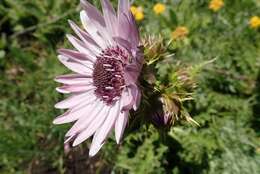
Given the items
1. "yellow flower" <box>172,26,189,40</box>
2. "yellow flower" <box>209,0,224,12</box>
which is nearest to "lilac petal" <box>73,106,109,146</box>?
"yellow flower" <box>172,26,189,40</box>

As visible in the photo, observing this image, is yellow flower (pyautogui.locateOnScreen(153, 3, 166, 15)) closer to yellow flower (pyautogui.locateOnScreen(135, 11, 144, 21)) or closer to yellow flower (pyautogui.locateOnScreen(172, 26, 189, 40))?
yellow flower (pyautogui.locateOnScreen(135, 11, 144, 21))

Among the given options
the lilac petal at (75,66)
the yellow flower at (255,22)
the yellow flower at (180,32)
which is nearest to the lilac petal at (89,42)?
the lilac petal at (75,66)

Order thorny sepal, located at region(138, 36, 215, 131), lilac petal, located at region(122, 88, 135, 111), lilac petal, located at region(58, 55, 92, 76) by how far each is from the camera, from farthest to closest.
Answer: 1. lilac petal, located at region(58, 55, 92, 76)
2. thorny sepal, located at region(138, 36, 215, 131)
3. lilac petal, located at region(122, 88, 135, 111)

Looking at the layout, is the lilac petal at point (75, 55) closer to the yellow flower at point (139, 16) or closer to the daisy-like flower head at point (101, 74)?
the daisy-like flower head at point (101, 74)

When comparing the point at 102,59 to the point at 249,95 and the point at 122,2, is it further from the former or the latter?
the point at 249,95

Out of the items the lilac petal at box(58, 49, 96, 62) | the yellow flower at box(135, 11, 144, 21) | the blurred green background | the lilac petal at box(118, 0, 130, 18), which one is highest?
the yellow flower at box(135, 11, 144, 21)

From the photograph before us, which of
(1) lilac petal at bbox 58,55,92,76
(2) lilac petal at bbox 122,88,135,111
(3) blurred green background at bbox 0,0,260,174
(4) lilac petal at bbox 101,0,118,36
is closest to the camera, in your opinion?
(2) lilac petal at bbox 122,88,135,111

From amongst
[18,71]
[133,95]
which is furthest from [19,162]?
[133,95]

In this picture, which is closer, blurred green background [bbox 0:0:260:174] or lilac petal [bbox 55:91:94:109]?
lilac petal [bbox 55:91:94:109]

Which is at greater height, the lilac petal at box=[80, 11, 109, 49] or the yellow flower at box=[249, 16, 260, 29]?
the lilac petal at box=[80, 11, 109, 49]
